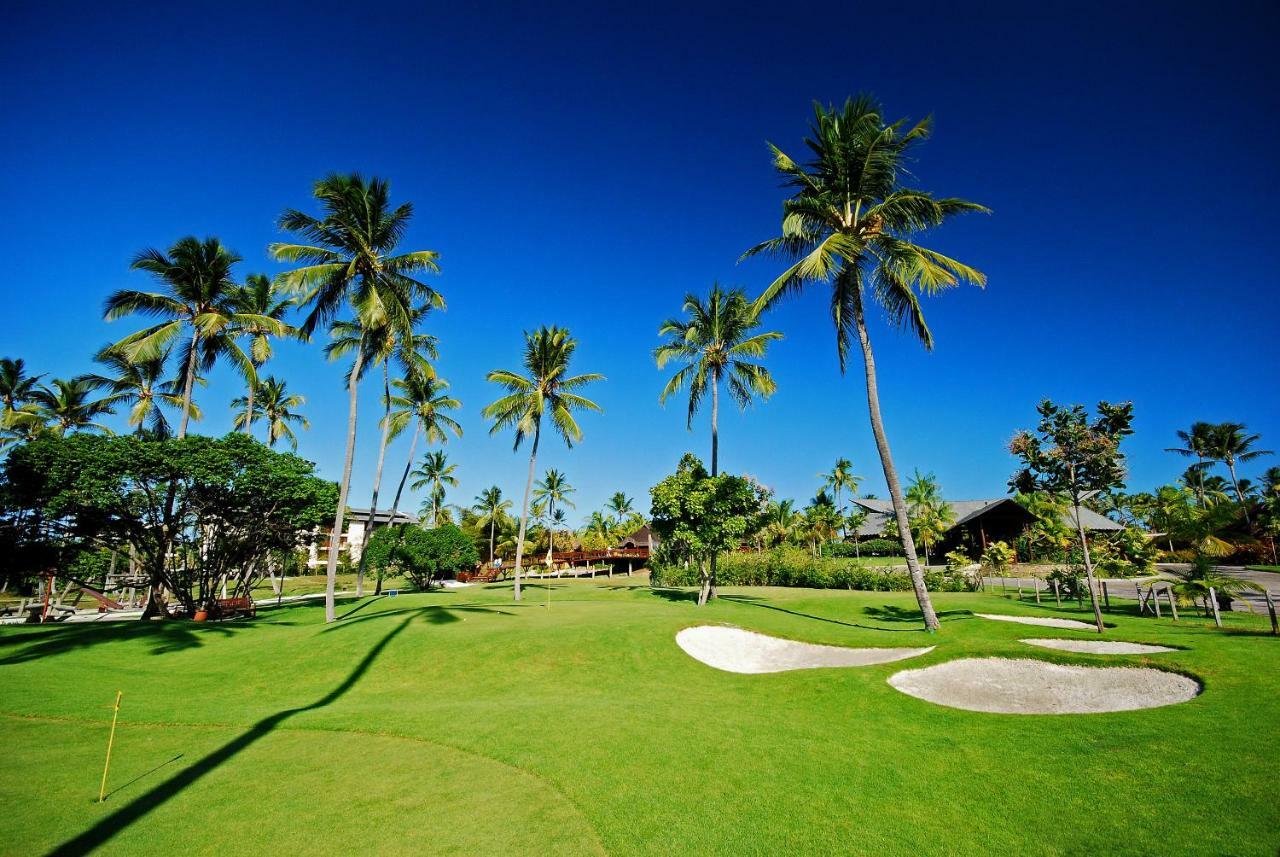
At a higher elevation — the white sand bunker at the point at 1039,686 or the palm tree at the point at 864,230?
the palm tree at the point at 864,230

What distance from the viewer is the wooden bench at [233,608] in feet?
82.4

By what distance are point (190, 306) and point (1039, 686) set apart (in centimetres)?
3487

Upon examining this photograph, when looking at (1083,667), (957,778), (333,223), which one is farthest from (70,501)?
(1083,667)

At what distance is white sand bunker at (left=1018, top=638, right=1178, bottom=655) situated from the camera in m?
13.0

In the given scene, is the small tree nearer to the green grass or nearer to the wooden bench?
the green grass

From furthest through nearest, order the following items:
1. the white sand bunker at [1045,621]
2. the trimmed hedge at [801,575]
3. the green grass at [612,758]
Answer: the trimmed hedge at [801,575], the white sand bunker at [1045,621], the green grass at [612,758]

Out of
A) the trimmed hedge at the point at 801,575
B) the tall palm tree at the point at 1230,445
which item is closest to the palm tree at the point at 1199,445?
the tall palm tree at the point at 1230,445

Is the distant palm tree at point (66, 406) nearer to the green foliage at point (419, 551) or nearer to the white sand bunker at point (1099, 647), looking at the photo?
the green foliage at point (419, 551)

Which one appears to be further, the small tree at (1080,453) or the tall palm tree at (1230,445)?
the tall palm tree at (1230,445)

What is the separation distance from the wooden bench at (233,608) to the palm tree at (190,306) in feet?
27.2

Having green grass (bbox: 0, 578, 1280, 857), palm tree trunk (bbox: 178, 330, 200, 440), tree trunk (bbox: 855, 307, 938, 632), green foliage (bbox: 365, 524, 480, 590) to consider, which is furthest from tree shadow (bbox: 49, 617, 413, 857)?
green foliage (bbox: 365, 524, 480, 590)

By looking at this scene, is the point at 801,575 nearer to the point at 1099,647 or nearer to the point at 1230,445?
the point at 1099,647

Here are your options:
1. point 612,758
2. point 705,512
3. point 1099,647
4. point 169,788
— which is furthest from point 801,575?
point 169,788

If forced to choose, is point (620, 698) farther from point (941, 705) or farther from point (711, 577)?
point (711, 577)
